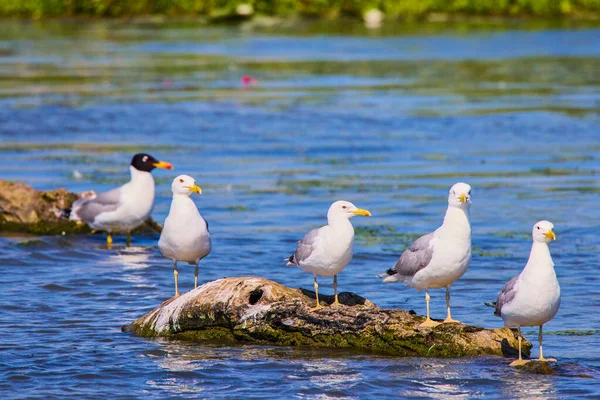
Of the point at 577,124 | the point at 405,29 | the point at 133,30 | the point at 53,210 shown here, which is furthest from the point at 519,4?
the point at 53,210

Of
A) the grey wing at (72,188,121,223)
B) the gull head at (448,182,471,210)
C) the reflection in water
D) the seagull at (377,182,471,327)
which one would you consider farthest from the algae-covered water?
the gull head at (448,182,471,210)

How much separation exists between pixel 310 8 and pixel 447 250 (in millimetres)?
61920

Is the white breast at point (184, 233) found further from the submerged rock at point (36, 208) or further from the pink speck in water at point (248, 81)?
the pink speck in water at point (248, 81)

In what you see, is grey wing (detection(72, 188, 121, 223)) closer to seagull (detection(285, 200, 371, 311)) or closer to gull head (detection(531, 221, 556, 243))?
seagull (detection(285, 200, 371, 311))

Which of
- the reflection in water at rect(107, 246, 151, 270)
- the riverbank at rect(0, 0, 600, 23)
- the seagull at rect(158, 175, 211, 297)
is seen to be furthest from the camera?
the riverbank at rect(0, 0, 600, 23)

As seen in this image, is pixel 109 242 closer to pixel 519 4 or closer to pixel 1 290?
pixel 1 290

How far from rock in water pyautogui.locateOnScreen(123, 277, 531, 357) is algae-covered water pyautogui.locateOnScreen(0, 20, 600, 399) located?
0.18m

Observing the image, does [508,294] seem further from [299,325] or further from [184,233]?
[184,233]

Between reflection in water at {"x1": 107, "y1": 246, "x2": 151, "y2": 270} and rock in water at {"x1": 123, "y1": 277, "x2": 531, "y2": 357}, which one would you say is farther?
reflection in water at {"x1": 107, "y1": 246, "x2": 151, "y2": 270}

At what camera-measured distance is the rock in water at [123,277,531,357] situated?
9.67 meters

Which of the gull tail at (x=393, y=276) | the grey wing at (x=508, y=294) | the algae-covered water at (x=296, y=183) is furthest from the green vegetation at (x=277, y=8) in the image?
the grey wing at (x=508, y=294)

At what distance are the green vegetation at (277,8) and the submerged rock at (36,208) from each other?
169 feet

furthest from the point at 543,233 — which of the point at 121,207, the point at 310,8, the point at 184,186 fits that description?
the point at 310,8

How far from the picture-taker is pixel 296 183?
18938mm
